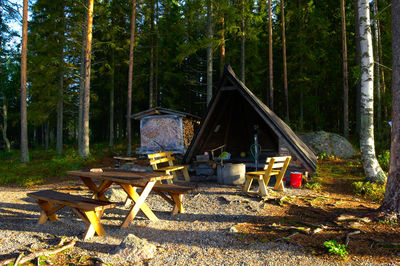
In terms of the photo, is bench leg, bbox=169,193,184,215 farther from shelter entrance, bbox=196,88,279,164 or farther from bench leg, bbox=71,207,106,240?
shelter entrance, bbox=196,88,279,164

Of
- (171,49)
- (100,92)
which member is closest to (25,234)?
(171,49)

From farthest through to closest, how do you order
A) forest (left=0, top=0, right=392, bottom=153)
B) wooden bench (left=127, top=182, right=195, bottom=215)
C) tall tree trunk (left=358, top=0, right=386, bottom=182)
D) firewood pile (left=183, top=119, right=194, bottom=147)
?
firewood pile (left=183, top=119, right=194, bottom=147) < forest (left=0, top=0, right=392, bottom=153) < tall tree trunk (left=358, top=0, right=386, bottom=182) < wooden bench (left=127, top=182, right=195, bottom=215)

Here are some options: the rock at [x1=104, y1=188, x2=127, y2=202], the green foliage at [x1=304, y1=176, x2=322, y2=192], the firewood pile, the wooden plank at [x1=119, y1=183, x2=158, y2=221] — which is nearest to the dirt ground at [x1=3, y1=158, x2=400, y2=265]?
the green foliage at [x1=304, y1=176, x2=322, y2=192]

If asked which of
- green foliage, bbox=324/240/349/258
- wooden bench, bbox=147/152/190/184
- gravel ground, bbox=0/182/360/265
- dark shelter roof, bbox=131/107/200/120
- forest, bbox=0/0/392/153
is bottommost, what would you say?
gravel ground, bbox=0/182/360/265

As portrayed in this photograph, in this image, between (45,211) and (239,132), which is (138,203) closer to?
(45,211)

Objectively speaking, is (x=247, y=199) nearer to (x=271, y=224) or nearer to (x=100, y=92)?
(x=271, y=224)

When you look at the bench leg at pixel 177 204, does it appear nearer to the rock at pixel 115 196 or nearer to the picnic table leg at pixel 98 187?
the picnic table leg at pixel 98 187

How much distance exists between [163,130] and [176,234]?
13.5m

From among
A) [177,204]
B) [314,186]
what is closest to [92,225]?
[177,204]

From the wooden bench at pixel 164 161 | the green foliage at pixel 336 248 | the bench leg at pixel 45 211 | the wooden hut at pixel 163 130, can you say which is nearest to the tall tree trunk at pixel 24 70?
the wooden hut at pixel 163 130

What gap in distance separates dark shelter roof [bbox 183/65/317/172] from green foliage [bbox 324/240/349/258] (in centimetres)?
451

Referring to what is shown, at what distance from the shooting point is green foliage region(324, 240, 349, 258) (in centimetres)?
367

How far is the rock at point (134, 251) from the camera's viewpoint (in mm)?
3613

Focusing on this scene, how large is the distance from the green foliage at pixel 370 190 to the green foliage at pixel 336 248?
12.4 feet
